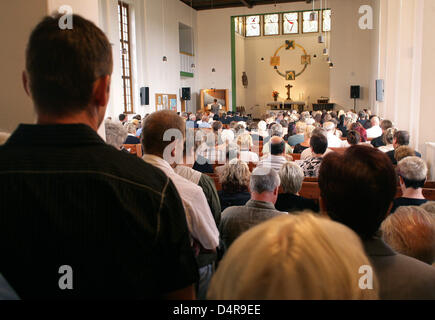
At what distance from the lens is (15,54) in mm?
2752

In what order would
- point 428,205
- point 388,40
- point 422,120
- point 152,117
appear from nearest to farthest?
point 152,117 → point 428,205 → point 422,120 → point 388,40

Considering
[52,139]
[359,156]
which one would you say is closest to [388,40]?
[359,156]

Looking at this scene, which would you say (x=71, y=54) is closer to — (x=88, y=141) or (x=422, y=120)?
(x=88, y=141)

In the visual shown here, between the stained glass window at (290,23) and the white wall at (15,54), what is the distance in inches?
954

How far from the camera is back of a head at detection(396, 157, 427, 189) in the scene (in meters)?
3.23

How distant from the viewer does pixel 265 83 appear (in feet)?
87.8

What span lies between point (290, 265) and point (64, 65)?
0.71m

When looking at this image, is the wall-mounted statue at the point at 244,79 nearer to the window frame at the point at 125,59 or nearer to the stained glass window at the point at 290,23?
the stained glass window at the point at 290,23

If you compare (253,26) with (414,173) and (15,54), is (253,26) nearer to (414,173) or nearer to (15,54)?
(414,173)

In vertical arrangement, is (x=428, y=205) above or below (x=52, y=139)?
below

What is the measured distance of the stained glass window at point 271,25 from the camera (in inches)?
1011

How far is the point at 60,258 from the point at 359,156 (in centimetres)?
108

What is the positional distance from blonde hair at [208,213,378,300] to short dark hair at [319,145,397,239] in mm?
840

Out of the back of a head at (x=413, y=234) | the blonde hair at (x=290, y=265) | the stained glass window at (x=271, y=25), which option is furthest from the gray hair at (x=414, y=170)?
the stained glass window at (x=271, y=25)
